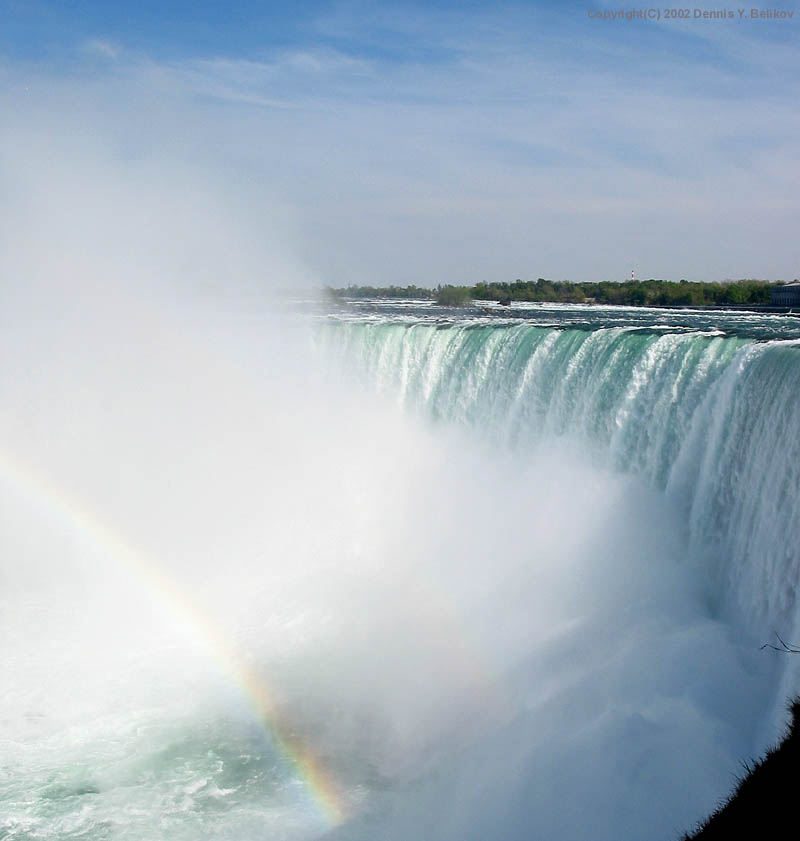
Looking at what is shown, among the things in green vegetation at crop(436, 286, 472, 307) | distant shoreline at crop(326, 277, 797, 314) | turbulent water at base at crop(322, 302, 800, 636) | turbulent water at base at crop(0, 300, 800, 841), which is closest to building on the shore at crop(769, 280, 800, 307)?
distant shoreline at crop(326, 277, 797, 314)

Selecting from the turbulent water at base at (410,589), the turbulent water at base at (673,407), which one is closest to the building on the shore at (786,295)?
the turbulent water at base at (673,407)

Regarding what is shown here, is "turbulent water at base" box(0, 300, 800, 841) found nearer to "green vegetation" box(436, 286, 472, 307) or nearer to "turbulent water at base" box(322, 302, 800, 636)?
"turbulent water at base" box(322, 302, 800, 636)

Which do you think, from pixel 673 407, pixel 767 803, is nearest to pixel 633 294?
pixel 673 407

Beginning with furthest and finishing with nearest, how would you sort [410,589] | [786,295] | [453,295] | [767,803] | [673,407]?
[453,295], [786,295], [410,589], [673,407], [767,803]

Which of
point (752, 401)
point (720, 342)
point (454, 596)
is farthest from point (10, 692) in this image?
point (720, 342)

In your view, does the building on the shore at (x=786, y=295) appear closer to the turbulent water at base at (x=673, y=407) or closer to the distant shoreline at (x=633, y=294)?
the distant shoreline at (x=633, y=294)

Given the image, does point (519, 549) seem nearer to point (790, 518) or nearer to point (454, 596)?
point (454, 596)

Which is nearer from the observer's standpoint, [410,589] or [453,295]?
[410,589]

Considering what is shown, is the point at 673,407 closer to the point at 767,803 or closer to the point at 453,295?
the point at 767,803
